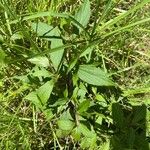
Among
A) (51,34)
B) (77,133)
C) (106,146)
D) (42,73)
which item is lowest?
(106,146)

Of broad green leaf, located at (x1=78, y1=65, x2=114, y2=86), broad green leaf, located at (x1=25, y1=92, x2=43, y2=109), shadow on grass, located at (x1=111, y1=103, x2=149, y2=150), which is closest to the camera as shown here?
broad green leaf, located at (x1=78, y1=65, x2=114, y2=86)

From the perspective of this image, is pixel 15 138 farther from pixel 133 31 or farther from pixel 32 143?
pixel 133 31

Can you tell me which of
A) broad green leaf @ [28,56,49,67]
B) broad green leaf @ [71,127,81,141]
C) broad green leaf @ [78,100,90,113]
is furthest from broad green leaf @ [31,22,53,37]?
broad green leaf @ [71,127,81,141]

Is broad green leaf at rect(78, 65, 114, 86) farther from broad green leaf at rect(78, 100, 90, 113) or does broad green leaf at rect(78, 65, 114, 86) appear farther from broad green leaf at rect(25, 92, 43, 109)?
broad green leaf at rect(25, 92, 43, 109)

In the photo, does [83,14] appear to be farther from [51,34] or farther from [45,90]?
[45,90]

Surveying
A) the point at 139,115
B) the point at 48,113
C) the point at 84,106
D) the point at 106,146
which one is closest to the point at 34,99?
the point at 48,113

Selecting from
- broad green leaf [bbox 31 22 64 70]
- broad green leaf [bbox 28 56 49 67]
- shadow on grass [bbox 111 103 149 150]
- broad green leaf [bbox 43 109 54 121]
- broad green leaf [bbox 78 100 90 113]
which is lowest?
shadow on grass [bbox 111 103 149 150]

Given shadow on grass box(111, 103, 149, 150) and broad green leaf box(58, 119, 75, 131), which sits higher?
broad green leaf box(58, 119, 75, 131)
